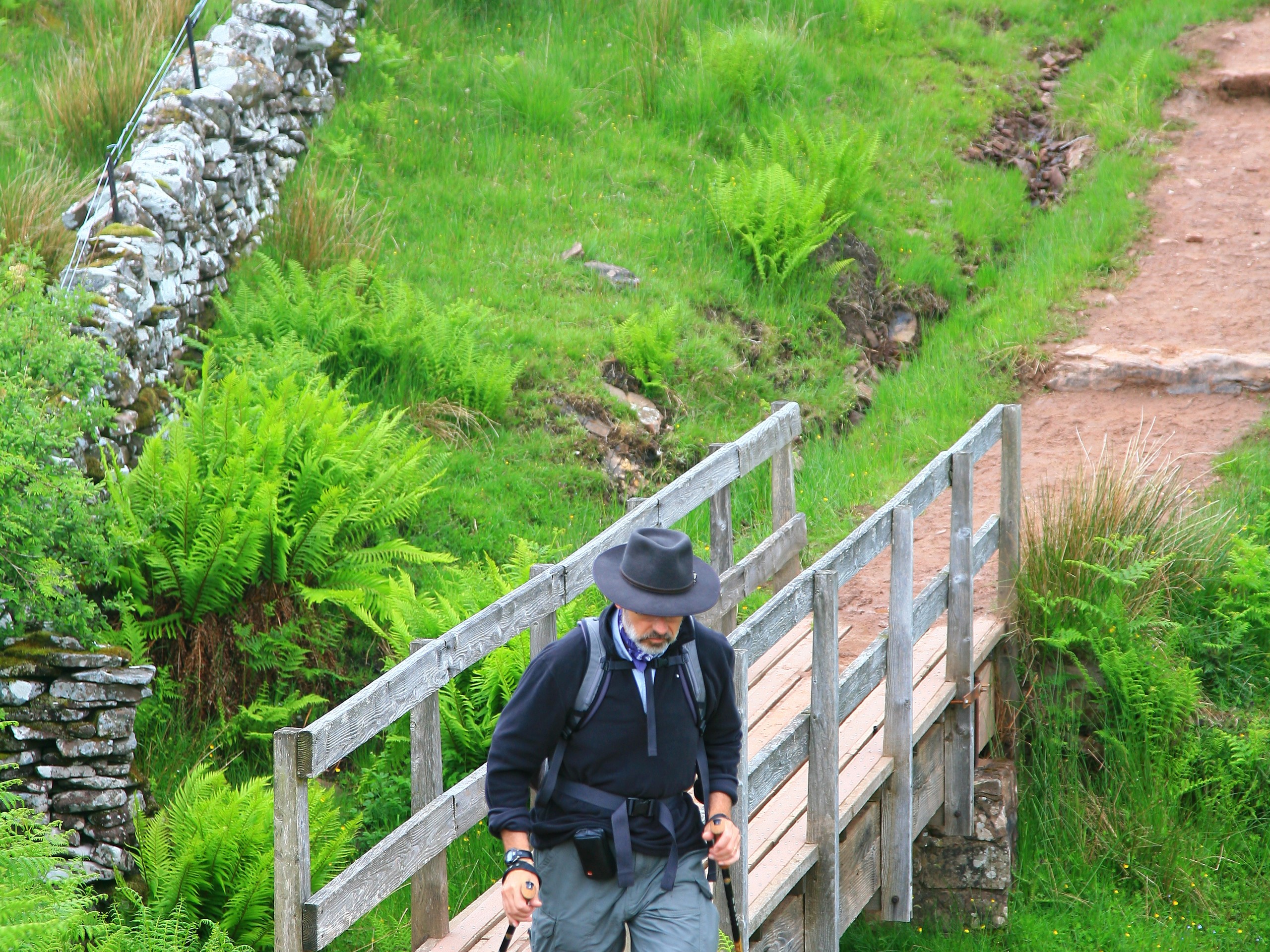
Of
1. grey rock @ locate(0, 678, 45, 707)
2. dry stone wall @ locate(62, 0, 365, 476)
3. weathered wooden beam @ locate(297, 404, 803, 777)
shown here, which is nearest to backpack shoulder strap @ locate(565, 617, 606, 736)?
weathered wooden beam @ locate(297, 404, 803, 777)

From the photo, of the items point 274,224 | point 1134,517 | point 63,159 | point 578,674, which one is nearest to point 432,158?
point 274,224

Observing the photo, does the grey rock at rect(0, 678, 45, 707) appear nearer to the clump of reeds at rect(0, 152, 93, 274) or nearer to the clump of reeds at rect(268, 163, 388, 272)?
the clump of reeds at rect(0, 152, 93, 274)

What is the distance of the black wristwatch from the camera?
3.59 m

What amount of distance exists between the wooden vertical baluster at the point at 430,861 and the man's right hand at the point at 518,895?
1184 mm

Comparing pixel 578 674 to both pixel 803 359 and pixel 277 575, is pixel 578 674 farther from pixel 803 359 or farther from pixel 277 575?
pixel 803 359

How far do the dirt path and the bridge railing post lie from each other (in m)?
1.28

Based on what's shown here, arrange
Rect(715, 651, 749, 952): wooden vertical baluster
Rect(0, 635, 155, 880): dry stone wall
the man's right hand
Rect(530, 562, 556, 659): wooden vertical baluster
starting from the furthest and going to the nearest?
Rect(0, 635, 155, 880): dry stone wall
Rect(530, 562, 556, 659): wooden vertical baluster
Rect(715, 651, 749, 952): wooden vertical baluster
the man's right hand


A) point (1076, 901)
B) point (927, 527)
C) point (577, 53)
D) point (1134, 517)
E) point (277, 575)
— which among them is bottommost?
point (1076, 901)

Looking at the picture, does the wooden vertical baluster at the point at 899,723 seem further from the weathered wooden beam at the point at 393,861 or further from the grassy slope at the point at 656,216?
the grassy slope at the point at 656,216

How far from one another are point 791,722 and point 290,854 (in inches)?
89.1

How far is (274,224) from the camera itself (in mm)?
9680

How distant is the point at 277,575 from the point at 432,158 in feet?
18.2

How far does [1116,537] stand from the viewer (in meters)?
7.62

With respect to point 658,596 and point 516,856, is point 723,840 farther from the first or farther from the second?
point 658,596
